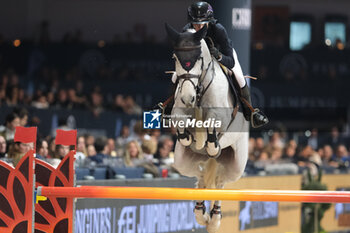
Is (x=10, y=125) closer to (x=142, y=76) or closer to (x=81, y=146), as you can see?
(x=81, y=146)

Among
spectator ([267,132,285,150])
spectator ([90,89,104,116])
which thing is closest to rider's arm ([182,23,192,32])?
spectator ([90,89,104,116])

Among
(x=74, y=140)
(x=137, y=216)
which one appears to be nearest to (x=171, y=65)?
(x=74, y=140)

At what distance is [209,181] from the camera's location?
254 inches

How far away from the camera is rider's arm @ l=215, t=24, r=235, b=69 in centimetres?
595

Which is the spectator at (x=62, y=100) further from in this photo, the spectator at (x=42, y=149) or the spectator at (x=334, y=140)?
the spectator at (x=334, y=140)

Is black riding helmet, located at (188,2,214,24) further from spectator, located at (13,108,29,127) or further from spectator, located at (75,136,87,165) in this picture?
spectator, located at (13,108,29,127)

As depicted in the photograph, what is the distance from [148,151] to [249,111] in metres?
2.03

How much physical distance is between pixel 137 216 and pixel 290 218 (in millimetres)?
3675

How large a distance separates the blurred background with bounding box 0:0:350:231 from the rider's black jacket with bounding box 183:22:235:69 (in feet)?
0.92

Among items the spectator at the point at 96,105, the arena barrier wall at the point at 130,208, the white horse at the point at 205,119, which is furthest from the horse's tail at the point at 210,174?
the spectator at the point at 96,105

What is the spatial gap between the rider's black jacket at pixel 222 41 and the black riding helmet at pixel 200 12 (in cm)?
6

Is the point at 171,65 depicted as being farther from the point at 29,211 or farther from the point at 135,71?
the point at 135,71

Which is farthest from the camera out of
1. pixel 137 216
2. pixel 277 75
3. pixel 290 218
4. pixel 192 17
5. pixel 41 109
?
pixel 277 75

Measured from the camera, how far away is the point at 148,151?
8109 millimetres
